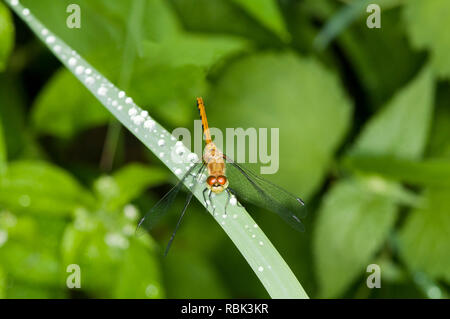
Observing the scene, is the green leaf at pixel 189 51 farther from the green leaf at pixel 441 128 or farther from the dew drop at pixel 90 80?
the green leaf at pixel 441 128

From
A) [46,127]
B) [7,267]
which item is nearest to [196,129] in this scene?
[46,127]

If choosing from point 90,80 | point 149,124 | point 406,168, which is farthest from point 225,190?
point 406,168

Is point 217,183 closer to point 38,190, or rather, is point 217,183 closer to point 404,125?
point 38,190

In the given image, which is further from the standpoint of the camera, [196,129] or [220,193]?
[196,129]

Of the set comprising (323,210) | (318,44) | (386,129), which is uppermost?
(318,44)

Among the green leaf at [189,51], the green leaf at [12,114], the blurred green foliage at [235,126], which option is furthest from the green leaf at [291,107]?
the green leaf at [12,114]

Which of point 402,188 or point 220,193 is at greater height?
point 402,188

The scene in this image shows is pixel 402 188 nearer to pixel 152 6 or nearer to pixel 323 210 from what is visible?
pixel 323 210

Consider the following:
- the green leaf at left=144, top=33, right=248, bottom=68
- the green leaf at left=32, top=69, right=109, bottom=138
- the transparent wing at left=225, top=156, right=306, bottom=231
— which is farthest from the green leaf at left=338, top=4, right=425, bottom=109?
the green leaf at left=32, top=69, right=109, bottom=138
